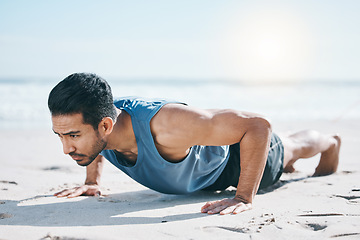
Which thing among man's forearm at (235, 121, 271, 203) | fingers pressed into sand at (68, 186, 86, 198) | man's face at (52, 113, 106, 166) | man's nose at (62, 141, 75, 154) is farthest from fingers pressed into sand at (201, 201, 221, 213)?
fingers pressed into sand at (68, 186, 86, 198)

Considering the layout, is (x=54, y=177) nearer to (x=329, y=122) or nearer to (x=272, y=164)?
(x=272, y=164)

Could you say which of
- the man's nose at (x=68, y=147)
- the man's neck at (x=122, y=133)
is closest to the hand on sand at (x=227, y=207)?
the man's neck at (x=122, y=133)

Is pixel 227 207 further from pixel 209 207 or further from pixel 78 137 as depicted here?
pixel 78 137

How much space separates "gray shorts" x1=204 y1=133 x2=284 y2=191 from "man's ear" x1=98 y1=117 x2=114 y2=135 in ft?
3.72

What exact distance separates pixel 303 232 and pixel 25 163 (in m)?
3.72

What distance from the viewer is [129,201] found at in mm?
3322

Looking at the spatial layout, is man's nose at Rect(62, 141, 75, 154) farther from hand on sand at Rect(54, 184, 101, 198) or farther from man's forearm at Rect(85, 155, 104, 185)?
man's forearm at Rect(85, 155, 104, 185)

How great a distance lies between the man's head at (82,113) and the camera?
8.61 ft

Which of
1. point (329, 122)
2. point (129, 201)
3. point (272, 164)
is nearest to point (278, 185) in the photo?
point (272, 164)

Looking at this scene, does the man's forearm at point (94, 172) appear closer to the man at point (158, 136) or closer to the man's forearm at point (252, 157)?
the man at point (158, 136)

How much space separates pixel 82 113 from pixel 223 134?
0.95 m

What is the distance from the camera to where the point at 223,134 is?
2785mm

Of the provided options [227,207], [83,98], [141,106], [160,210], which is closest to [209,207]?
[227,207]

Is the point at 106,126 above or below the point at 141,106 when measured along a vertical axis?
below
